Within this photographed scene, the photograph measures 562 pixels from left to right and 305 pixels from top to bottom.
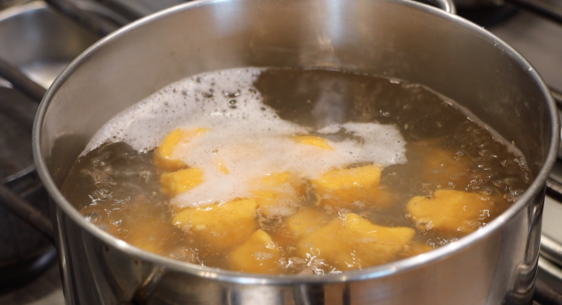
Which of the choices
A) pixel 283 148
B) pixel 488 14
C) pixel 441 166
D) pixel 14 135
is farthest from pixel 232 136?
pixel 488 14

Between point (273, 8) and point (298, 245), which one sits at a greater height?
point (273, 8)

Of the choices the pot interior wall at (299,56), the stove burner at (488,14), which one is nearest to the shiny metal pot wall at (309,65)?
the pot interior wall at (299,56)

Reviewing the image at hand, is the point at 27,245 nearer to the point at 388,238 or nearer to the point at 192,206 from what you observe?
the point at 192,206

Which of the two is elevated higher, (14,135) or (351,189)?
(351,189)

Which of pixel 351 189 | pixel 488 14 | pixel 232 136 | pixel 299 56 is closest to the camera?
pixel 351 189

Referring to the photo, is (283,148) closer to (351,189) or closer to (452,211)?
(351,189)

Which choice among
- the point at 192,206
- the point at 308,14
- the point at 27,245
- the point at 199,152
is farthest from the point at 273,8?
the point at 27,245

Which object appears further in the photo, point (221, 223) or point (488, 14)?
point (488, 14)
